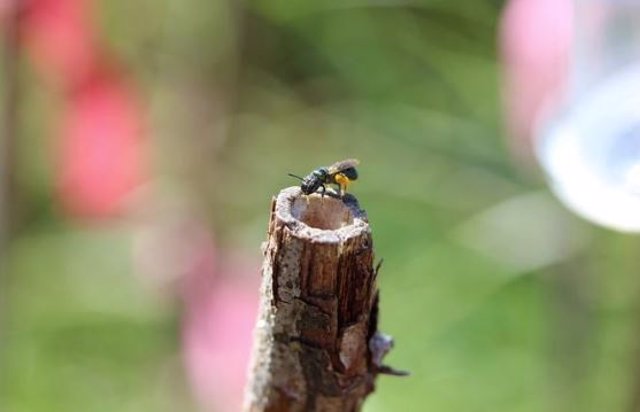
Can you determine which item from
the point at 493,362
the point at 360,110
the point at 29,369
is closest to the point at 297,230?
the point at 493,362

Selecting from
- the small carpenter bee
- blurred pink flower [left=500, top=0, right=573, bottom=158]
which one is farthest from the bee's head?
blurred pink flower [left=500, top=0, right=573, bottom=158]

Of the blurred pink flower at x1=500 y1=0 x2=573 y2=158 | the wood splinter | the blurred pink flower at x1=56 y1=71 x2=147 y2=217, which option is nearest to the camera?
the wood splinter

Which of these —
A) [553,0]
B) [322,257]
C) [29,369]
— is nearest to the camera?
[322,257]

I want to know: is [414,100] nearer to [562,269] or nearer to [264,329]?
[562,269]

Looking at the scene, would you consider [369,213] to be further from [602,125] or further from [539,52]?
[602,125]

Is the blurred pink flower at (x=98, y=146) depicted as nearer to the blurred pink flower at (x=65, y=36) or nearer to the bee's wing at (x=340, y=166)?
the blurred pink flower at (x=65, y=36)

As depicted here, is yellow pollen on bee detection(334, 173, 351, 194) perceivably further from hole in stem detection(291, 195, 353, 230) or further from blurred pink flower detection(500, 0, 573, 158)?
blurred pink flower detection(500, 0, 573, 158)

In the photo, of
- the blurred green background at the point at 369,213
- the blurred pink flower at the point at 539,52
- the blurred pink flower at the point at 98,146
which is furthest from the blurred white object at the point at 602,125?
the blurred pink flower at the point at 98,146
